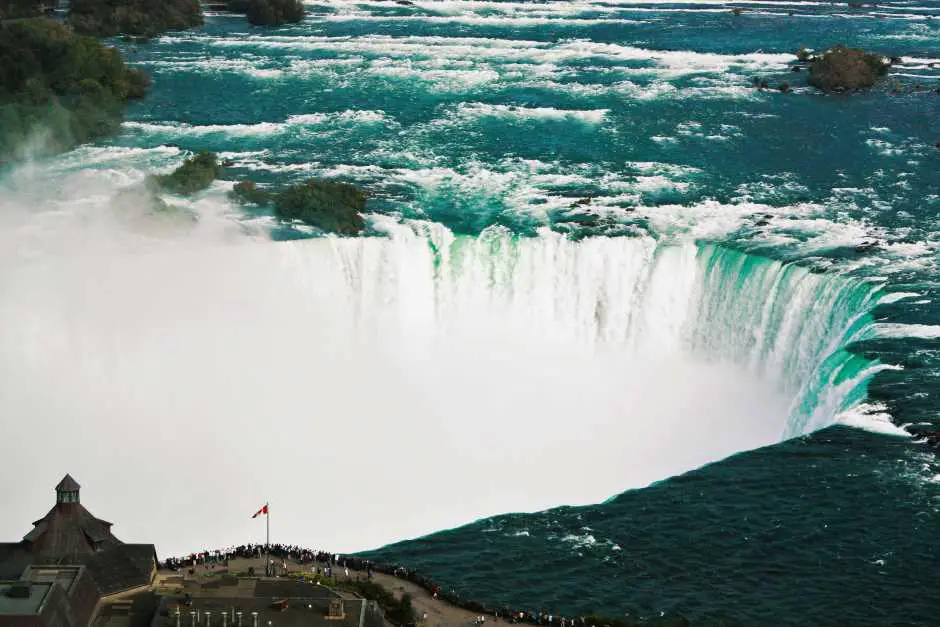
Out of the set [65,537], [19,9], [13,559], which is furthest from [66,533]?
[19,9]

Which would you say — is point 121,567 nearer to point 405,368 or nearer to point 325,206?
point 405,368

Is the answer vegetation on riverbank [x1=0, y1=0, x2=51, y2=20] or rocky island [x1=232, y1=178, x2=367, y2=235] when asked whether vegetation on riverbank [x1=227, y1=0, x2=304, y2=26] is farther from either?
rocky island [x1=232, y1=178, x2=367, y2=235]

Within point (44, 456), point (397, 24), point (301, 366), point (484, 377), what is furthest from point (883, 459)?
point (397, 24)

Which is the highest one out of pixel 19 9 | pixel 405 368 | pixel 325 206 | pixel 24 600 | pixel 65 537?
pixel 19 9

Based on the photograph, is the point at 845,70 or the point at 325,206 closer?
the point at 325,206

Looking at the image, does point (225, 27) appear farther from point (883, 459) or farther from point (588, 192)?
point (883, 459)

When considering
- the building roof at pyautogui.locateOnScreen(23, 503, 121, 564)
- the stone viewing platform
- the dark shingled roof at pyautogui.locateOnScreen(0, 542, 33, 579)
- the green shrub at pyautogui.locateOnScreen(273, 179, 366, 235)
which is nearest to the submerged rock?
the green shrub at pyautogui.locateOnScreen(273, 179, 366, 235)
